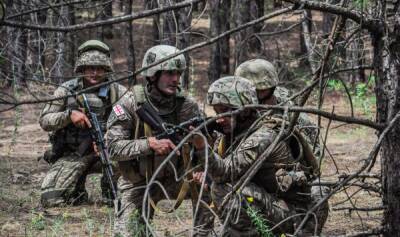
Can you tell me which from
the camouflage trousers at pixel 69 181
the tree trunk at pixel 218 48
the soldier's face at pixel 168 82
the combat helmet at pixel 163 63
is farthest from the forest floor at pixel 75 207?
the tree trunk at pixel 218 48

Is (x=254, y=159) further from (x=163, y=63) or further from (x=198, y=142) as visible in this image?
(x=163, y=63)

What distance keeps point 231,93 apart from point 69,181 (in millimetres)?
3252

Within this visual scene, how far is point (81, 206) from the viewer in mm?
7918

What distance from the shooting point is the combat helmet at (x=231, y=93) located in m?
5.17

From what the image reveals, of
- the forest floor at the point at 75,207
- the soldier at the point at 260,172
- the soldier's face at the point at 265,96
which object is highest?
the soldier's face at the point at 265,96

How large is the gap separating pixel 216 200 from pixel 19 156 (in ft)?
21.0

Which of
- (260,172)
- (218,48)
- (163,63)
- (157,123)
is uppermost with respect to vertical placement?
(218,48)

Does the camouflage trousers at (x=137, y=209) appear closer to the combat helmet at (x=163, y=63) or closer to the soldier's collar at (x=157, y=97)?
the soldier's collar at (x=157, y=97)

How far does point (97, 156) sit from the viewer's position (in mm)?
8016

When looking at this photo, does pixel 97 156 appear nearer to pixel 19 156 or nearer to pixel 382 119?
pixel 19 156

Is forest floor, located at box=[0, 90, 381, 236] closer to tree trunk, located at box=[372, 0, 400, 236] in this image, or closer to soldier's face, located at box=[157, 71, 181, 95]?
tree trunk, located at box=[372, 0, 400, 236]

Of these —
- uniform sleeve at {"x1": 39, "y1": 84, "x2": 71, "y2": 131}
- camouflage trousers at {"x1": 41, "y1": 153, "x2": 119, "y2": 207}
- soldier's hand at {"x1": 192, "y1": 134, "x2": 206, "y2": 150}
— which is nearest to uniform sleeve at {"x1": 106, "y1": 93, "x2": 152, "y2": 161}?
soldier's hand at {"x1": 192, "y1": 134, "x2": 206, "y2": 150}

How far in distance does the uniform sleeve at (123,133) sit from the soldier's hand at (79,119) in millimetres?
1680

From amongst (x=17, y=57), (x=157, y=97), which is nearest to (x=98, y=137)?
(x=157, y=97)
